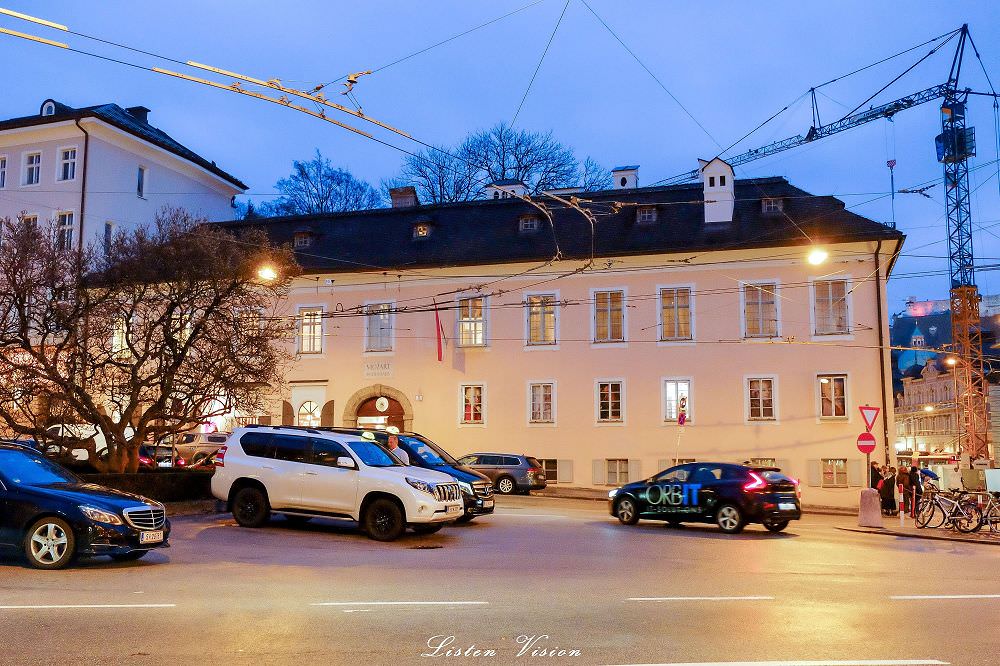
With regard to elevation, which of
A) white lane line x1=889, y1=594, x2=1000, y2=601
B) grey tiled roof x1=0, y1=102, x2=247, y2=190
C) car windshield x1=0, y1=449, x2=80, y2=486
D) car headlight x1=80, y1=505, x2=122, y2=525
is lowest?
white lane line x1=889, y1=594, x2=1000, y2=601

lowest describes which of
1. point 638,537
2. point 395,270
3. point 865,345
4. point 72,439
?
point 638,537

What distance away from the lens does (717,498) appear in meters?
20.4

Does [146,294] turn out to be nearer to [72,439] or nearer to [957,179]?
[72,439]

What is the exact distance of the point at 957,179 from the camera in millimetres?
60688

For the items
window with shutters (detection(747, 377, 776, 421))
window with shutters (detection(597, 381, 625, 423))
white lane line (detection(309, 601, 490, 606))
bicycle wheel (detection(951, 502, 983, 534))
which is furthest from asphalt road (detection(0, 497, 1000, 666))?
window with shutters (detection(597, 381, 625, 423))

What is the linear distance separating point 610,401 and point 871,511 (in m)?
14.2

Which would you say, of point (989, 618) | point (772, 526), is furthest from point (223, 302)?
point (989, 618)

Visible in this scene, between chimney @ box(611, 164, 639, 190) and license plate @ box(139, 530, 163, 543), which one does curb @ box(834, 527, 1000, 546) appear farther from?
chimney @ box(611, 164, 639, 190)

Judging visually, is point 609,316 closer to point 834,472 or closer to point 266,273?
point 834,472

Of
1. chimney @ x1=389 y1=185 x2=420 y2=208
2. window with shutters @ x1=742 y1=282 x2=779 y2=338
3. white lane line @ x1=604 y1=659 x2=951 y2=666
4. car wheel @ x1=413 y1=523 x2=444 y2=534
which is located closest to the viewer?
white lane line @ x1=604 y1=659 x2=951 y2=666

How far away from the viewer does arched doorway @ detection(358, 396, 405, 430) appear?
3931cm

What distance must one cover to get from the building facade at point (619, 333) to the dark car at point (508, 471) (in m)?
4.02

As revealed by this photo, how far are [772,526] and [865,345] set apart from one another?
51.5 ft

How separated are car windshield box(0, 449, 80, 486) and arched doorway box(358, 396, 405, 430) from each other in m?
25.6
